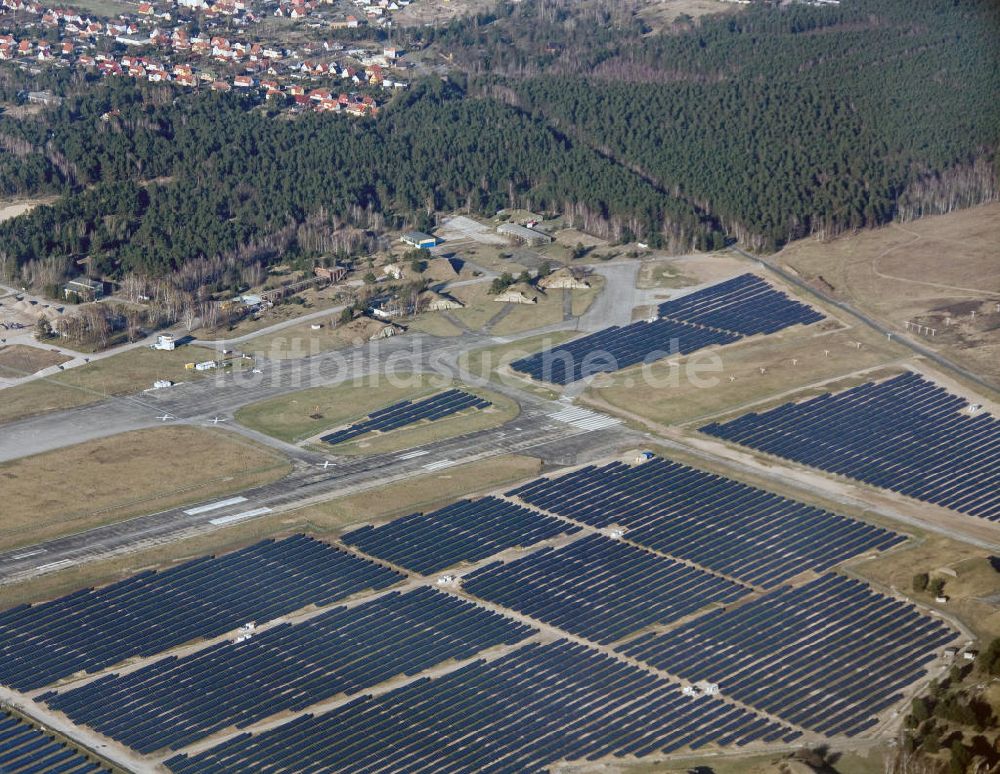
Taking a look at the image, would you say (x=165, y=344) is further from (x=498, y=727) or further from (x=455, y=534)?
(x=498, y=727)

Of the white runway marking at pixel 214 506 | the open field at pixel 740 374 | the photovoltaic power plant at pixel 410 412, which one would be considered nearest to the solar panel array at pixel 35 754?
the white runway marking at pixel 214 506

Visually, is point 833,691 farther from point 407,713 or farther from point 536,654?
point 407,713

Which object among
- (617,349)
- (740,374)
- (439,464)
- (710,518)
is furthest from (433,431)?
(740,374)

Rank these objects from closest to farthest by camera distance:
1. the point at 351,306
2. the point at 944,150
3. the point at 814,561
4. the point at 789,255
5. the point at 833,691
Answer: the point at 833,691
the point at 814,561
the point at 351,306
the point at 789,255
the point at 944,150

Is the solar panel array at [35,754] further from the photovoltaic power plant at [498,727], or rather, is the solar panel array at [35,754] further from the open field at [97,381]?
the open field at [97,381]

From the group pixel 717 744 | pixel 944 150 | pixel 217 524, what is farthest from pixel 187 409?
pixel 944 150
